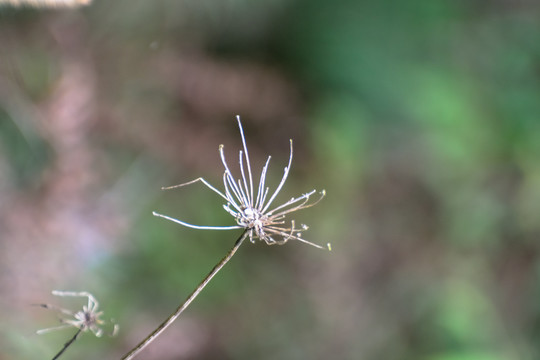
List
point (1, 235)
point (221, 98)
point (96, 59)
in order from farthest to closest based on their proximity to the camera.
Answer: point (221, 98)
point (96, 59)
point (1, 235)

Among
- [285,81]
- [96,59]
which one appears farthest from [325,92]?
[96,59]

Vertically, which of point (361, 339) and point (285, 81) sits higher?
point (285, 81)

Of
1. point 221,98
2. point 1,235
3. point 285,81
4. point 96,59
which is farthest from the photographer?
point 285,81

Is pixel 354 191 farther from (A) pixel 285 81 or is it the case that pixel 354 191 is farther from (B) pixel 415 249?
(A) pixel 285 81

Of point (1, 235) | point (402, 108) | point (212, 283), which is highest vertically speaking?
point (402, 108)

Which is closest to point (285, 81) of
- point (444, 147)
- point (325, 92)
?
point (325, 92)

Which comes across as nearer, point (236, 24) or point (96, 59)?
point (96, 59)
